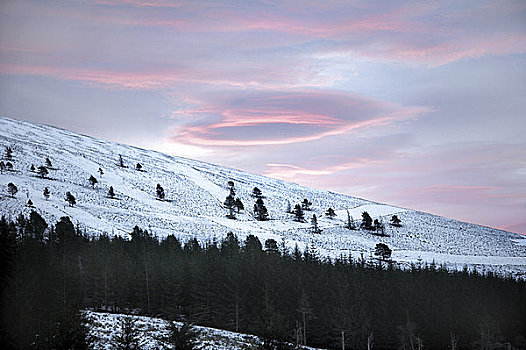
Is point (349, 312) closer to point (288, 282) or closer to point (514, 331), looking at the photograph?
point (288, 282)

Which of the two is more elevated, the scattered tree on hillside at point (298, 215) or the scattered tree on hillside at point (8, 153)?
the scattered tree on hillside at point (8, 153)

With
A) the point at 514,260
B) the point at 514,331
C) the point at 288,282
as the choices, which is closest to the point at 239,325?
the point at 288,282

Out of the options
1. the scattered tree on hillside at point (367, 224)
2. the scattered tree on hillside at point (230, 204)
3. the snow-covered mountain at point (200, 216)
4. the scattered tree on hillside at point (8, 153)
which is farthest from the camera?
the scattered tree on hillside at point (230, 204)

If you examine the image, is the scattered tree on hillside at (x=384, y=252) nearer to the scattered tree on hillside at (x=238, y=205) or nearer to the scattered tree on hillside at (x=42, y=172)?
the scattered tree on hillside at (x=238, y=205)

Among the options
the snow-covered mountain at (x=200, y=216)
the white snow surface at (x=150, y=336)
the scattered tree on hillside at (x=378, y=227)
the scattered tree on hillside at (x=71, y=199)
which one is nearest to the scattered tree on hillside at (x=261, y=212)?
the snow-covered mountain at (x=200, y=216)

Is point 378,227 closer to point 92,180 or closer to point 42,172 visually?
point 92,180

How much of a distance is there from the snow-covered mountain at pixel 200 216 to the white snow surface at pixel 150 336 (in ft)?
209

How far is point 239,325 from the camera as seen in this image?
54875 mm

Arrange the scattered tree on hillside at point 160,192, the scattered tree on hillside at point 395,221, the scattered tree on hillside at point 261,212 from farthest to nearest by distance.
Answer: the scattered tree on hillside at point 395,221, the scattered tree on hillside at point 160,192, the scattered tree on hillside at point 261,212

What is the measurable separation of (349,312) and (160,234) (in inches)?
3004

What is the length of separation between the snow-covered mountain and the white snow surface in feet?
209

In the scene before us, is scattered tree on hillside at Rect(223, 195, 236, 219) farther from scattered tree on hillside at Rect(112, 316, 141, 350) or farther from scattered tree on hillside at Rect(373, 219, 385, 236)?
scattered tree on hillside at Rect(112, 316, 141, 350)

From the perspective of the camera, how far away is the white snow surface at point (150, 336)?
1435 inches

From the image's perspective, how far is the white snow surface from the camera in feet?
120
